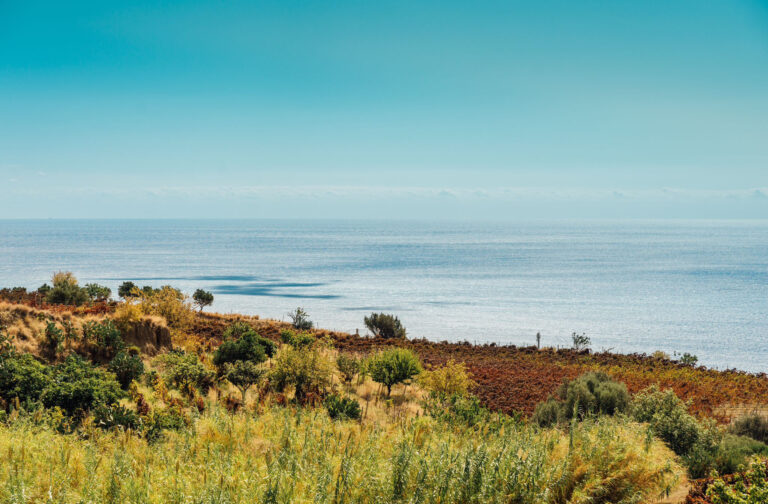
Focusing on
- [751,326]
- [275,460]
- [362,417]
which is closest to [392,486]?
[275,460]

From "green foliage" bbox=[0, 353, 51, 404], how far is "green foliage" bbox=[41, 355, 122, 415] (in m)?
0.24

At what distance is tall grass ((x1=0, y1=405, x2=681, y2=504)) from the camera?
23.1 ft

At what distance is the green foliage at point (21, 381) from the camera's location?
40.2ft

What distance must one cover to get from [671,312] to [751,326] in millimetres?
10280

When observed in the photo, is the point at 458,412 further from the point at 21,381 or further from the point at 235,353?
the point at 21,381

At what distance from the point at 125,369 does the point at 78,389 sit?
3.00m

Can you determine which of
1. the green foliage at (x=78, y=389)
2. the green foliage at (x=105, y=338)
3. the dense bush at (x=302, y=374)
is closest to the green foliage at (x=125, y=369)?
the green foliage at (x=78, y=389)

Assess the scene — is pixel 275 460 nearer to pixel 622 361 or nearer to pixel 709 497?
pixel 709 497

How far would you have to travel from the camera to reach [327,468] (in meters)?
7.61

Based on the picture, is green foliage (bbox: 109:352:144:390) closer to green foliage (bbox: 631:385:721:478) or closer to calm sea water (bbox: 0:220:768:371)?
green foliage (bbox: 631:385:721:478)

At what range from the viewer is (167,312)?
25578mm

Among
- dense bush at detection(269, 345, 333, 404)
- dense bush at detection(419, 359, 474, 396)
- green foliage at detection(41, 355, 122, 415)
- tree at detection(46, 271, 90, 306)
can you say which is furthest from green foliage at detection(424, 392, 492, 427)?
tree at detection(46, 271, 90, 306)

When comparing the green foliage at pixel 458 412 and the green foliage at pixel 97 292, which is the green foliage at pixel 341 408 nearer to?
the green foliage at pixel 458 412

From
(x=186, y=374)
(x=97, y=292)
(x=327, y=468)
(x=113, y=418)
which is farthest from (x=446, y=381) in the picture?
(x=97, y=292)
